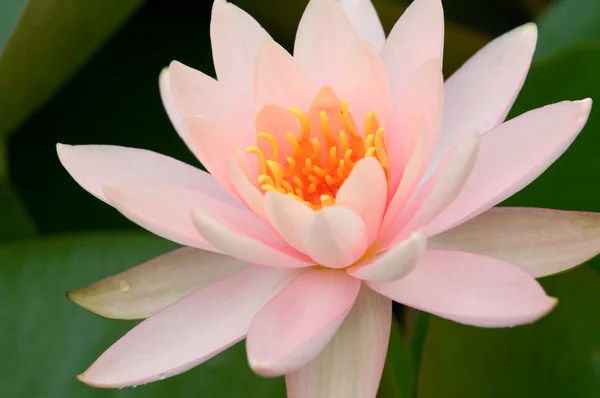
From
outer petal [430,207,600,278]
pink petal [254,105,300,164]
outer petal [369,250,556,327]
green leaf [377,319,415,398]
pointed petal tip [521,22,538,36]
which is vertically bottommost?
green leaf [377,319,415,398]

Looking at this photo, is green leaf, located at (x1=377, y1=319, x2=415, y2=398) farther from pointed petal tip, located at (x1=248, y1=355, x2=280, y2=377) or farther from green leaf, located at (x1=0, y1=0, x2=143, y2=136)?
green leaf, located at (x1=0, y1=0, x2=143, y2=136)


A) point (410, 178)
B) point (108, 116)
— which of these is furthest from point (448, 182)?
point (108, 116)

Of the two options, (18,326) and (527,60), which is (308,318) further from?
(18,326)

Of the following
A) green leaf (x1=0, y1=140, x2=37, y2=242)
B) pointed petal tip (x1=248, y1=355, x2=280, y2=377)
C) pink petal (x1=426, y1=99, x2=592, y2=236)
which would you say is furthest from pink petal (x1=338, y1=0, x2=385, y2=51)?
green leaf (x1=0, y1=140, x2=37, y2=242)

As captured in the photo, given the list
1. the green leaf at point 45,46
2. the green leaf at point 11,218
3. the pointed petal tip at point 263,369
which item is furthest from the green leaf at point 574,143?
the green leaf at point 11,218

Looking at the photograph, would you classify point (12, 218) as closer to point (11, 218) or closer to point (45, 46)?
point (11, 218)

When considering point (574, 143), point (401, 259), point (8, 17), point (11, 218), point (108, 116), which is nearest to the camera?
point (401, 259)
